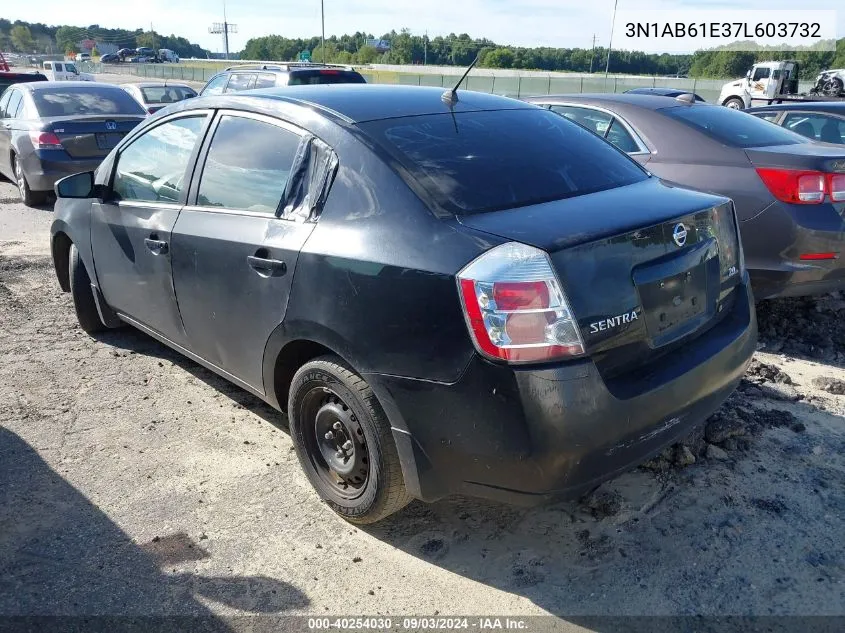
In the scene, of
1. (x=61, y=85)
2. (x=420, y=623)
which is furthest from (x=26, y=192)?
(x=420, y=623)

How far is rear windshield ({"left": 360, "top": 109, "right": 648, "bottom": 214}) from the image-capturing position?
2.68 m

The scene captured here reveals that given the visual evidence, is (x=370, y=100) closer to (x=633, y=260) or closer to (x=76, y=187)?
(x=633, y=260)

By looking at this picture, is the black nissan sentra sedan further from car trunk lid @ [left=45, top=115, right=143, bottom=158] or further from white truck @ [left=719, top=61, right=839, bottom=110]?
white truck @ [left=719, top=61, right=839, bottom=110]

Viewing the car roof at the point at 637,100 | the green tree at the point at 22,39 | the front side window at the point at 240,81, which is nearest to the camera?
the car roof at the point at 637,100

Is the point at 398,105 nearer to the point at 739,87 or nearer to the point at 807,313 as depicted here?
the point at 807,313

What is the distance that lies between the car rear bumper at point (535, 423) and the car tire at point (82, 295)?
10.2ft

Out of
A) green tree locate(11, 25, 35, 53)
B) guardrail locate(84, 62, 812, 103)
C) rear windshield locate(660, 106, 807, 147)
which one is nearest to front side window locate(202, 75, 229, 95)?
rear windshield locate(660, 106, 807, 147)

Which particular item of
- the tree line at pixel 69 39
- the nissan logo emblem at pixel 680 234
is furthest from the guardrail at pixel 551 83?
the tree line at pixel 69 39

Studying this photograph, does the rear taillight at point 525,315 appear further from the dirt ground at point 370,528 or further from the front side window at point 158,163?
the front side window at point 158,163

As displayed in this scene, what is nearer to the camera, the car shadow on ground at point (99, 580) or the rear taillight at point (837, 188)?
the car shadow on ground at point (99, 580)

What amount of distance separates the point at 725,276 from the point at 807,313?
2.89m

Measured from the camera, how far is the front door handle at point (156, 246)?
3.57 meters

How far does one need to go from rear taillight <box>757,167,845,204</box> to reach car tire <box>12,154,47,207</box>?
29.7ft

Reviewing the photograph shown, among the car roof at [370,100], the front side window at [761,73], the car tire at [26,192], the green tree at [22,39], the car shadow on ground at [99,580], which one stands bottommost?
the car shadow on ground at [99,580]
